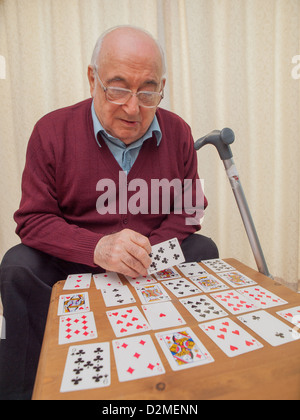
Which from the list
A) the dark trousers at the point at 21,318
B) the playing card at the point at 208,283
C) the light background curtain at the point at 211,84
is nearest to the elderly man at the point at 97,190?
the dark trousers at the point at 21,318

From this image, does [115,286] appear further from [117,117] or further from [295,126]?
[295,126]

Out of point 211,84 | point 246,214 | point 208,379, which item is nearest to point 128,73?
point 246,214

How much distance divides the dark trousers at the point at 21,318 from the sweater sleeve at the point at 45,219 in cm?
9

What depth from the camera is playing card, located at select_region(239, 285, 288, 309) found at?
0.96 m

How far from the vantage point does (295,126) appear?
8.33ft

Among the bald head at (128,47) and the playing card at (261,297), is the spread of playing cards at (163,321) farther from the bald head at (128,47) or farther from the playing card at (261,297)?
the bald head at (128,47)

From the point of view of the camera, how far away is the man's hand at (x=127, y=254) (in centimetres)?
107

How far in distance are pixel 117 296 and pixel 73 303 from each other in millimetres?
150

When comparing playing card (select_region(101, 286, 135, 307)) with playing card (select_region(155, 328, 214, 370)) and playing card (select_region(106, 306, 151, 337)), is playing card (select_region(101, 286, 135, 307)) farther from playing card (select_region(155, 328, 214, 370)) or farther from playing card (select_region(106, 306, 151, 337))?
playing card (select_region(155, 328, 214, 370))

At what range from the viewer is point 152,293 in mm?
1029

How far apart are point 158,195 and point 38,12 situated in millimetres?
1670

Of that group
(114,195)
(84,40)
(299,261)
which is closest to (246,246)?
(299,261)

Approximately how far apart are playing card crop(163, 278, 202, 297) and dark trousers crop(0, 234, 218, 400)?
517 millimetres

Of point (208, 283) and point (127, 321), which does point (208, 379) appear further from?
point (208, 283)
